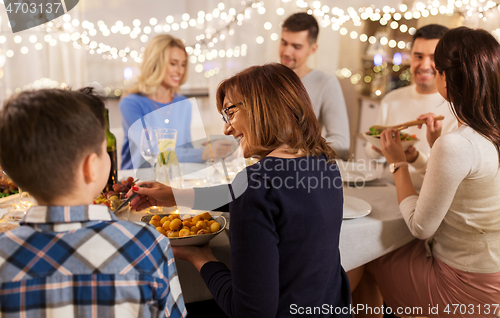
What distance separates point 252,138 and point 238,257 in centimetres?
27

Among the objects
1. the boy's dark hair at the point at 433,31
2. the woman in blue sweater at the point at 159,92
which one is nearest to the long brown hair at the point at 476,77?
the boy's dark hair at the point at 433,31

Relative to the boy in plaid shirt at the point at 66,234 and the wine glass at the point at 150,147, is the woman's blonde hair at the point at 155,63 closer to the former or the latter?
the wine glass at the point at 150,147

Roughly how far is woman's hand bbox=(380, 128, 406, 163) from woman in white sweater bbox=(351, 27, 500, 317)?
0.06 metres

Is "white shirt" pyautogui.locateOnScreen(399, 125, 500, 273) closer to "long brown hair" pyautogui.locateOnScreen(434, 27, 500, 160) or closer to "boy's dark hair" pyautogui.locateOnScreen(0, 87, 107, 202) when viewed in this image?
"long brown hair" pyautogui.locateOnScreen(434, 27, 500, 160)

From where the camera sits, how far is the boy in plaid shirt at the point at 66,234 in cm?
56

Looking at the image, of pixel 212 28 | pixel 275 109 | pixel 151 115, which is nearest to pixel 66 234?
pixel 275 109

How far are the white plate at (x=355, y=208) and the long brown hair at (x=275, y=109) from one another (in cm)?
34

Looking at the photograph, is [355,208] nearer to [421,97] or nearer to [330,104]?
[330,104]

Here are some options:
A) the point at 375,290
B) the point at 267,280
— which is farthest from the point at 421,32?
the point at 267,280

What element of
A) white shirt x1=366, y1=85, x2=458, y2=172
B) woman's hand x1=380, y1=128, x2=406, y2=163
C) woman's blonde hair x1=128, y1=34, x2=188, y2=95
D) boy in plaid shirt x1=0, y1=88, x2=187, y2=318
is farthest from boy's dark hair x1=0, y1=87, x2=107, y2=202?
woman's blonde hair x1=128, y1=34, x2=188, y2=95

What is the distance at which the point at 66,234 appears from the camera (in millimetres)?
580

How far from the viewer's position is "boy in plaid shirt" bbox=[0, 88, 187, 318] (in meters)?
0.56

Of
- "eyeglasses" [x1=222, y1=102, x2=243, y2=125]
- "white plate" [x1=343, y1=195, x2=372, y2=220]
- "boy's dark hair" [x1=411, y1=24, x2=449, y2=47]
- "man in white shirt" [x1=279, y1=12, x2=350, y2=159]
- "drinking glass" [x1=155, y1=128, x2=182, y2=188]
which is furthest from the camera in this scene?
"man in white shirt" [x1=279, y1=12, x2=350, y2=159]

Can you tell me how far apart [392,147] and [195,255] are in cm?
81
